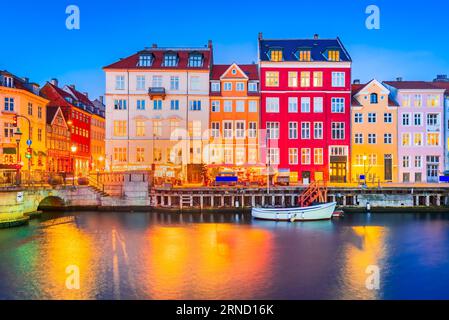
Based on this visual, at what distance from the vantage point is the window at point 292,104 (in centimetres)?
5691

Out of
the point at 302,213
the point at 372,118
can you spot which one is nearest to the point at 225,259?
the point at 302,213

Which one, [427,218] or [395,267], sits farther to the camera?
[427,218]

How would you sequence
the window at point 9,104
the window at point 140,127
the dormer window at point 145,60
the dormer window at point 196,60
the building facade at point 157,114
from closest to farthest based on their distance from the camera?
1. the window at point 9,104
2. the building facade at point 157,114
3. the window at point 140,127
4. the dormer window at point 145,60
5. the dormer window at point 196,60

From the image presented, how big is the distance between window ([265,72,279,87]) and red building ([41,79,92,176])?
31.6 meters

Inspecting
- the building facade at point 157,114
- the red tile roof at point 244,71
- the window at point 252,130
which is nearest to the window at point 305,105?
the window at point 252,130

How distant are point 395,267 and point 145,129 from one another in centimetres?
3997

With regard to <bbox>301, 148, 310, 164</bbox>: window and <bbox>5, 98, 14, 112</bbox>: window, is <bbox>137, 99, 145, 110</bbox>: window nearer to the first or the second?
<bbox>5, 98, 14, 112</bbox>: window

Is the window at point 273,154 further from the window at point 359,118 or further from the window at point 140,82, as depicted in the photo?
the window at point 140,82

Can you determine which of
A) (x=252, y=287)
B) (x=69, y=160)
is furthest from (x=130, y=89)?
(x=252, y=287)

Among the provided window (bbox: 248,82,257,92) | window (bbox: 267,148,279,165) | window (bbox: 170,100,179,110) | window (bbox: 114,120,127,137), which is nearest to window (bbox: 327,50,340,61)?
window (bbox: 248,82,257,92)

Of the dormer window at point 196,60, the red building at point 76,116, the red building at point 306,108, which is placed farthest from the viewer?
the red building at point 76,116

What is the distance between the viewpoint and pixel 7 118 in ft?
173

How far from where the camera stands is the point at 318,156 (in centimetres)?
5647
